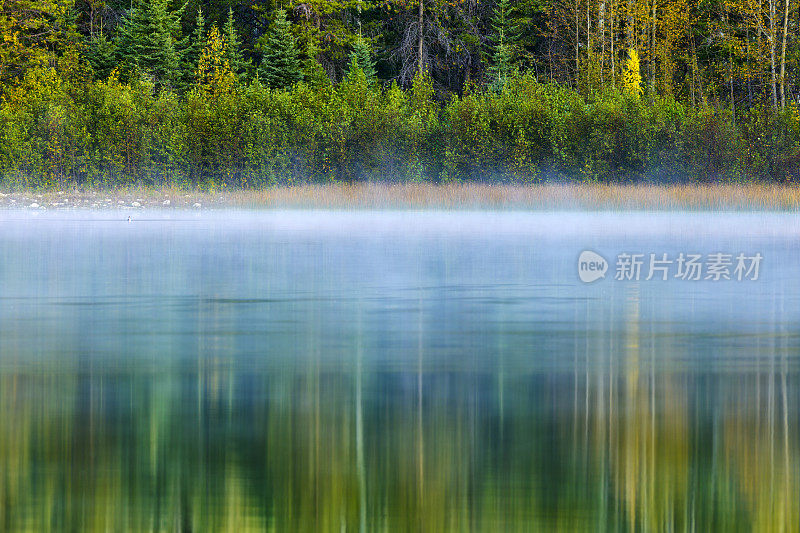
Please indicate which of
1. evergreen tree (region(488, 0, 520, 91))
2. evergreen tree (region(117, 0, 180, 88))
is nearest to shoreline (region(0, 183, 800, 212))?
evergreen tree (region(117, 0, 180, 88))

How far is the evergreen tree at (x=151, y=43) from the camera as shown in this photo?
55.9 metres

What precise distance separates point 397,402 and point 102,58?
174 ft

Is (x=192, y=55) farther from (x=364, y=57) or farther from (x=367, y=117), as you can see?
(x=367, y=117)

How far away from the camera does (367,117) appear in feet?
133

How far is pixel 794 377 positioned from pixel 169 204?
3216 cm

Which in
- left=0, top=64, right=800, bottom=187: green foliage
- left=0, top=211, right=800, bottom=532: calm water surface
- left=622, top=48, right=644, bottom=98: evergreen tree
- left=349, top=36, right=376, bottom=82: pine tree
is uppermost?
left=349, top=36, right=376, bottom=82: pine tree

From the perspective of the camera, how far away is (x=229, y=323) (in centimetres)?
1063

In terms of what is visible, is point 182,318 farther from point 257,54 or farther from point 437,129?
point 257,54

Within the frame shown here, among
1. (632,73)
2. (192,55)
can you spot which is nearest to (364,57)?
(192,55)

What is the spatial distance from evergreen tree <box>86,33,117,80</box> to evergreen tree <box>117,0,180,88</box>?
506mm

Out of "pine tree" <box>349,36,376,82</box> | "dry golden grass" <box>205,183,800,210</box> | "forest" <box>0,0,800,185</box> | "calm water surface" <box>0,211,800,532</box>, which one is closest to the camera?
"calm water surface" <box>0,211,800,532</box>

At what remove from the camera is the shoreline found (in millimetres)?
34656

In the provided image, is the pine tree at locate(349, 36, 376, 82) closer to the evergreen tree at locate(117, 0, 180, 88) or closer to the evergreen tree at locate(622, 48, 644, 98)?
the evergreen tree at locate(117, 0, 180, 88)

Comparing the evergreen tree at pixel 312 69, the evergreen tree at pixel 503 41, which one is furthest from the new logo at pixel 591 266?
the evergreen tree at pixel 503 41
